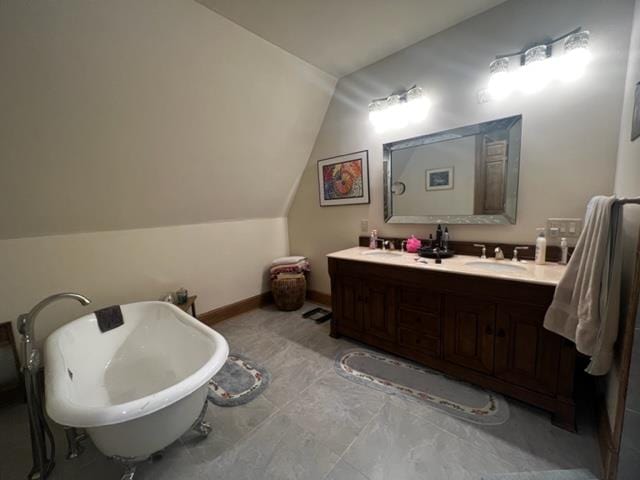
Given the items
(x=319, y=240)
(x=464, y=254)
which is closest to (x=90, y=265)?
(x=319, y=240)

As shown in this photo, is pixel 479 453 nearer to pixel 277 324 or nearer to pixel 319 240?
pixel 277 324

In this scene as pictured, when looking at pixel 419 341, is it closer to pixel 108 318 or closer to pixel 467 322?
pixel 467 322

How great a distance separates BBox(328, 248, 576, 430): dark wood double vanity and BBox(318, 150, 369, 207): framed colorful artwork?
0.76m

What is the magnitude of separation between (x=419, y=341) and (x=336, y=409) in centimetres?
77

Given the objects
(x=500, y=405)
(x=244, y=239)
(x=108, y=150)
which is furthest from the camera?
(x=244, y=239)

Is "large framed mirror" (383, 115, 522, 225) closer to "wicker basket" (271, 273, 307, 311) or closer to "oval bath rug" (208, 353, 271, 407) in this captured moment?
"wicker basket" (271, 273, 307, 311)

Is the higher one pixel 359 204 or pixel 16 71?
pixel 16 71

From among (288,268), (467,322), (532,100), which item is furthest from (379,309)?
(532,100)

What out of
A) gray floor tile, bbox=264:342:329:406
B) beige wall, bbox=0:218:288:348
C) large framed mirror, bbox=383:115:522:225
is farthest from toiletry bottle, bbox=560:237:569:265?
beige wall, bbox=0:218:288:348

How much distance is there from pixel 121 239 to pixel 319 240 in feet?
6.47

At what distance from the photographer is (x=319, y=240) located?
320 centimetres

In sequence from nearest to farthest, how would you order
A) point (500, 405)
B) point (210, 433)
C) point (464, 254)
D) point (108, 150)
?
point (210, 433) → point (500, 405) → point (108, 150) → point (464, 254)

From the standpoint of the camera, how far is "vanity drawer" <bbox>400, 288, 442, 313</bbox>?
1.79 m

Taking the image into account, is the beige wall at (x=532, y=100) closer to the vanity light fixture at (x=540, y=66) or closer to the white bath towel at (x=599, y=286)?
the vanity light fixture at (x=540, y=66)
